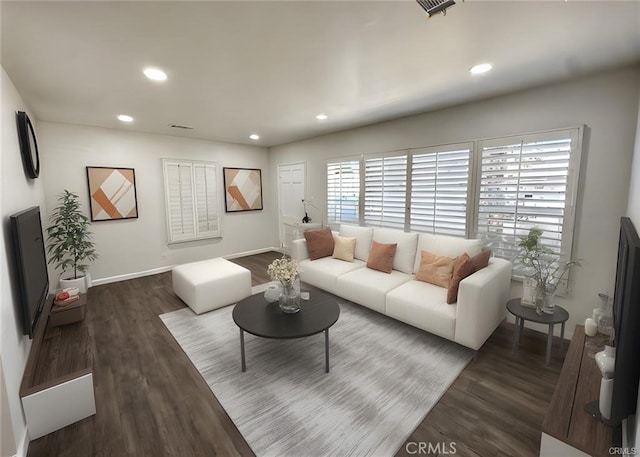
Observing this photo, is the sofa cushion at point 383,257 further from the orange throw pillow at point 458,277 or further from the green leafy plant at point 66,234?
the green leafy plant at point 66,234

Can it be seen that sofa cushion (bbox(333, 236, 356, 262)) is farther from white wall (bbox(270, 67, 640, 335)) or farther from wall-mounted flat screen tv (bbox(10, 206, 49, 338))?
wall-mounted flat screen tv (bbox(10, 206, 49, 338))

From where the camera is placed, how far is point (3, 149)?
1.85m

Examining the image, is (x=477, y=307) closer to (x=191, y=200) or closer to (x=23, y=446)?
(x=23, y=446)

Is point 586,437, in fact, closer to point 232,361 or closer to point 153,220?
point 232,361

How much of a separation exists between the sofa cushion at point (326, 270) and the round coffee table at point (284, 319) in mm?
779

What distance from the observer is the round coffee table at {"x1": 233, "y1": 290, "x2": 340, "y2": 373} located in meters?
2.14

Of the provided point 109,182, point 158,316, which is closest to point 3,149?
point 158,316

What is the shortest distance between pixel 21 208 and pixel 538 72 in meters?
4.47

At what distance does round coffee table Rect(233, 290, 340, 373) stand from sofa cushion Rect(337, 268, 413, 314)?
57 centimetres

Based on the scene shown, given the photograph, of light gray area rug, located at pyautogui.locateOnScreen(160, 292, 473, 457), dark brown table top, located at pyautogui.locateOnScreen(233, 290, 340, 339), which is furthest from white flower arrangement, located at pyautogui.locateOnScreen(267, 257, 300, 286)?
light gray area rug, located at pyautogui.locateOnScreen(160, 292, 473, 457)

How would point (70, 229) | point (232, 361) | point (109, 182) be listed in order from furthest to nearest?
point (109, 182) < point (70, 229) < point (232, 361)

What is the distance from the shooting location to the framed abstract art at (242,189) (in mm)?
5695

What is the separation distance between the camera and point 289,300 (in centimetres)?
246

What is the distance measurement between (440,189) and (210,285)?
10.2 ft
